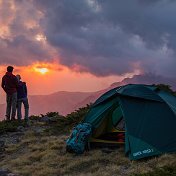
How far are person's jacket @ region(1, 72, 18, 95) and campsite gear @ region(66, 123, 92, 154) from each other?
688 centimetres

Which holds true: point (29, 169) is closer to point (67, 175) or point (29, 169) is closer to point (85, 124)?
point (67, 175)

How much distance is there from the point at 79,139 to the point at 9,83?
7.58 metres

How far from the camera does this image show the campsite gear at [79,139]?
1473cm

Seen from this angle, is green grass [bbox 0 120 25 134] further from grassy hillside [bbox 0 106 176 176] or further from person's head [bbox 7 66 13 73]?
person's head [bbox 7 66 13 73]

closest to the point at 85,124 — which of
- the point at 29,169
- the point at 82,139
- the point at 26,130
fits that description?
the point at 82,139

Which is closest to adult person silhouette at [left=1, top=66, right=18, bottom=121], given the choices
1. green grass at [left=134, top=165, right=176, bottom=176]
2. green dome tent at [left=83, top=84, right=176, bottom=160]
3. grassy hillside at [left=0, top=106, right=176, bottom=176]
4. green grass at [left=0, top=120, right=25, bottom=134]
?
green grass at [left=0, top=120, right=25, bottom=134]

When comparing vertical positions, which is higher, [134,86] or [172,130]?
[134,86]

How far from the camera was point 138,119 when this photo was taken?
14.1 meters

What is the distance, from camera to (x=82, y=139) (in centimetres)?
1495

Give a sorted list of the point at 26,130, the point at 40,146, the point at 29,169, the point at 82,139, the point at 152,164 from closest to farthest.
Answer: the point at 152,164, the point at 29,169, the point at 82,139, the point at 40,146, the point at 26,130

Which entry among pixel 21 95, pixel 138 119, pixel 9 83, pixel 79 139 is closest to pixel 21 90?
pixel 21 95

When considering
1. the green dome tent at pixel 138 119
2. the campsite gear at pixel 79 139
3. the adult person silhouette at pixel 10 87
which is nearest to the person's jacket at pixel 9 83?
the adult person silhouette at pixel 10 87

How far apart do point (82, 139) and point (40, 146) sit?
226 cm

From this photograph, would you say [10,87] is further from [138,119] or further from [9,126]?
[138,119]
